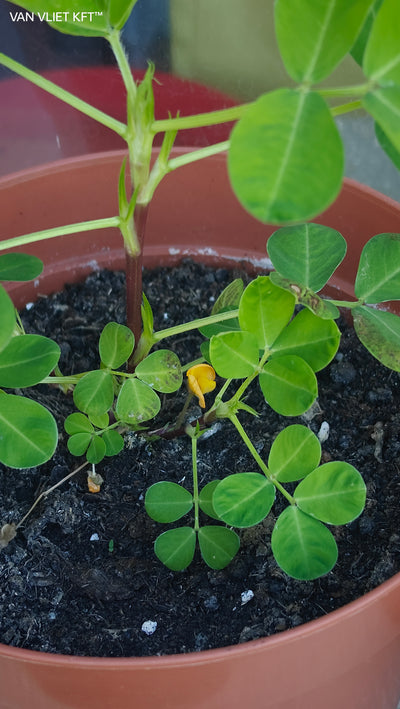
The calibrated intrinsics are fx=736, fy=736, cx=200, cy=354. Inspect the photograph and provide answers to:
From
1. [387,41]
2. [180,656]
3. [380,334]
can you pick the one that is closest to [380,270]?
[380,334]

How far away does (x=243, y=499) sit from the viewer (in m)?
0.62

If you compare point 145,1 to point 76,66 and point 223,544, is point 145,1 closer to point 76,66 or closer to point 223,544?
point 76,66

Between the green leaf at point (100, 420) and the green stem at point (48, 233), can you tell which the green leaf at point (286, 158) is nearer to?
the green stem at point (48, 233)

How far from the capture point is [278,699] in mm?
604

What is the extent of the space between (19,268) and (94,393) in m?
0.14

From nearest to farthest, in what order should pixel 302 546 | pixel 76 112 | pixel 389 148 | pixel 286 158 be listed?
pixel 286 158
pixel 389 148
pixel 302 546
pixel 76 112

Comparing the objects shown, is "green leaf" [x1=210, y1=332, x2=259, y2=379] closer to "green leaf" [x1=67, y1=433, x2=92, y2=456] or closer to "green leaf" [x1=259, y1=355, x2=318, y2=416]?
"green leaf" [x1=259, y1=355, x2=318, y2=416]

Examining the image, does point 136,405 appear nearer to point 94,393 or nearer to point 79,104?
point 94,393

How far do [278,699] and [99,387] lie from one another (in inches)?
12.6

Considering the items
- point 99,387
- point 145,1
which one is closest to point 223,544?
point 99,387

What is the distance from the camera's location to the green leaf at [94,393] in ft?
2.35

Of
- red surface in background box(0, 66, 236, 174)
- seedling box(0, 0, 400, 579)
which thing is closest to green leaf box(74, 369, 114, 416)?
seedling box(0, 0, 400, 579)

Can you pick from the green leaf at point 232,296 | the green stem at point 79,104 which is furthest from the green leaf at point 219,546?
the green stem at point 79,104

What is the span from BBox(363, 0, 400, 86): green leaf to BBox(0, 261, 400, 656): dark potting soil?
467 mm
